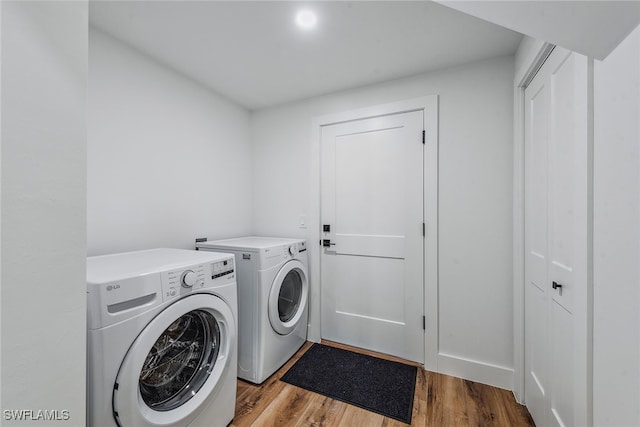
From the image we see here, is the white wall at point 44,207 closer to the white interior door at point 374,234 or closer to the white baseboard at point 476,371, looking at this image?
the white interior door at point 374,234

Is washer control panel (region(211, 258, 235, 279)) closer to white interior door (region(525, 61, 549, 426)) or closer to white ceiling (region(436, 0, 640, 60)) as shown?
white ceiling (region(436, 0, 640, 60))

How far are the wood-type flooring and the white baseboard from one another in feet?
0.13

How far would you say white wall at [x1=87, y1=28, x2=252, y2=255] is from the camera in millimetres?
1524

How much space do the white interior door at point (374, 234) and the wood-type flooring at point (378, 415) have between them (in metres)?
0.37

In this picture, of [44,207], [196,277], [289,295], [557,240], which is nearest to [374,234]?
[289,295]

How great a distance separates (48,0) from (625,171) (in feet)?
4.78

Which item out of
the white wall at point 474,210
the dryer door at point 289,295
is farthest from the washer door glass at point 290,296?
the white wall at point 474,210

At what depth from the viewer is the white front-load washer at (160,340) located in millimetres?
907

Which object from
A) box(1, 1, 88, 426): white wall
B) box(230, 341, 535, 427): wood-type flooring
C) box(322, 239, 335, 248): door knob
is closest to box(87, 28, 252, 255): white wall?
box(322, 239, 335, 248): door knob

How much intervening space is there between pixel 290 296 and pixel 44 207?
72.7 inches

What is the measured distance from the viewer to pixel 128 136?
1.67 metres

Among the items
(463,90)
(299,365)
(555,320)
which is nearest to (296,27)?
(463,90)

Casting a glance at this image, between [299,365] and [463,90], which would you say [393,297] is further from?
[463,90]

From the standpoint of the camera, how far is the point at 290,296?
88.6 inches
